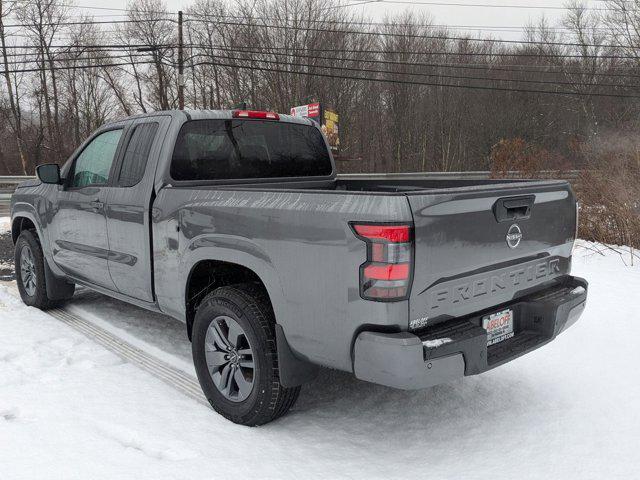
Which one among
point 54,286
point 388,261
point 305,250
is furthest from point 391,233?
point 54,286

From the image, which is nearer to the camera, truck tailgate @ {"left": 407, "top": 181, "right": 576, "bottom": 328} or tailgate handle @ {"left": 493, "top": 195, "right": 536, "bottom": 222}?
truck tailgate @ {"left": 407, "top": 181, "right": 576, "bottom": 328}

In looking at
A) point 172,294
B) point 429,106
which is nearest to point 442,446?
point 172,294

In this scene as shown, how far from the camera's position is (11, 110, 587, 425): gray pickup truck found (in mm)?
2412

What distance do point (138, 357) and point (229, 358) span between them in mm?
1330

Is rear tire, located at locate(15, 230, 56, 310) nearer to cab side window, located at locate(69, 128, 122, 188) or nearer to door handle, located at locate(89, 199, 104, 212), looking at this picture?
cab side window, located at locate(69, 128, 122, 188)

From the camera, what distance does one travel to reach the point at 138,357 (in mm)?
4156

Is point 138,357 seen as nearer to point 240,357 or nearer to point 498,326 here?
point 240,357

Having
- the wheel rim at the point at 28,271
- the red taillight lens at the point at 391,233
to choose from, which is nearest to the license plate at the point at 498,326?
the red taillight lens at the point at 391,233

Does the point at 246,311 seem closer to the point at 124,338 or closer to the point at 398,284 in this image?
the point at 398,284

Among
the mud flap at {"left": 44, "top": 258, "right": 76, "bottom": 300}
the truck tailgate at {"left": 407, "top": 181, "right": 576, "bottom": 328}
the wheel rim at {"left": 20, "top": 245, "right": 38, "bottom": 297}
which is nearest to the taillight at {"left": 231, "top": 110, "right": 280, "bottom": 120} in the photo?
the truck tailgate at {"left": 407, "top": 181, "right": 576, "bottom": 328}

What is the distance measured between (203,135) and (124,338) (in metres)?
1.91

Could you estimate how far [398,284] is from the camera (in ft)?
7.79

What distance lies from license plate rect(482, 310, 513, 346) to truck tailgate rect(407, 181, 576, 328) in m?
0.06

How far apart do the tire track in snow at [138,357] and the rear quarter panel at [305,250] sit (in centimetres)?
88
